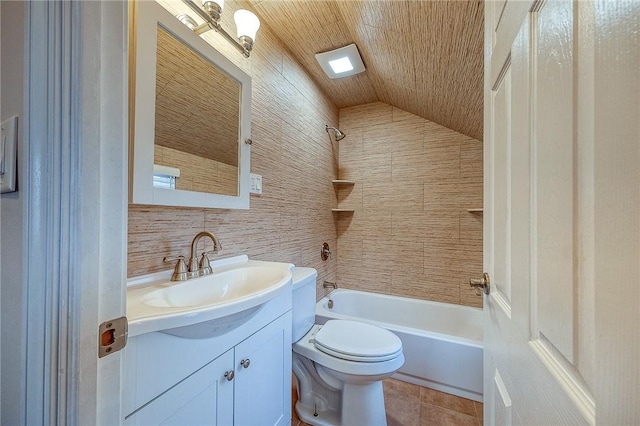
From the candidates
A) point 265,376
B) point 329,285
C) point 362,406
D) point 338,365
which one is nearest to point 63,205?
point 265,376

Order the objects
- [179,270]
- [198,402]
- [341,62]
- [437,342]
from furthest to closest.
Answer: [341,62], [437,342], [179,270], [198,402]

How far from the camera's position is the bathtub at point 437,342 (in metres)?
1.56

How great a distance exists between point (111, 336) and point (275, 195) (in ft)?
4.28

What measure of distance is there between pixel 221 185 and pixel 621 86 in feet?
4.08

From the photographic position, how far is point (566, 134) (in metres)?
0.33

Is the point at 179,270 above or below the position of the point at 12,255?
A: below

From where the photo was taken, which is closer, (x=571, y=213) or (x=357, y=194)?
(x=571, y=213)

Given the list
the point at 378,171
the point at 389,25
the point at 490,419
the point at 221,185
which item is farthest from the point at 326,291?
the point at 389,25

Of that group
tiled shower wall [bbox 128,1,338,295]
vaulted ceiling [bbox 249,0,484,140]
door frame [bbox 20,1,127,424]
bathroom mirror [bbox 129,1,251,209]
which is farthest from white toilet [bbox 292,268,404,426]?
vaulted ceiling [bbox 249,0,484,140]

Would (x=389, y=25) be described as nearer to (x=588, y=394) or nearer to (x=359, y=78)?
(x=359, y=78)

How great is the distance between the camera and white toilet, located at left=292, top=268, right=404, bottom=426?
3.92 feet

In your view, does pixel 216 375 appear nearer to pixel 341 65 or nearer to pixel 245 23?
pixel 245 23

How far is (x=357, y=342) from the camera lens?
1.31 meters

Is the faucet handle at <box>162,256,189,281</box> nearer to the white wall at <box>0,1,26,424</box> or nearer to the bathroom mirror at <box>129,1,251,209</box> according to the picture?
the bathroom mirror at <box>129,1,251,209</box>
